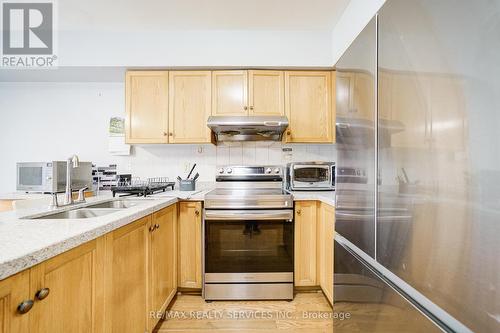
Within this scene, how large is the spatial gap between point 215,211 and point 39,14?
2226 mm

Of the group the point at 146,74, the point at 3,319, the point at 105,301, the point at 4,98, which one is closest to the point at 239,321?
the point at 105,301

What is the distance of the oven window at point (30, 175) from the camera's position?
229 cm

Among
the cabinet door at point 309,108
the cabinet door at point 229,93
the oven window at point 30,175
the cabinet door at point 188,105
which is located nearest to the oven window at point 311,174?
the cabinet door at point 309,108

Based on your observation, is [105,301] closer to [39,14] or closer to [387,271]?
[387,271]

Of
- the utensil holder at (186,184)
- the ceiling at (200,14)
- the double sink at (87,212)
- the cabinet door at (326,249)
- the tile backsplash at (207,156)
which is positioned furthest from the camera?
the tile backsplash at (207,156)

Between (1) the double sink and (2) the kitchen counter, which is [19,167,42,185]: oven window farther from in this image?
(2) the kitchen counter

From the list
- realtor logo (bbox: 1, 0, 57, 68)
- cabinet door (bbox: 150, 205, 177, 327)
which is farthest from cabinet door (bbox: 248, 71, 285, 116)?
realtor logo (bbox: 1, 0, 57, 68)

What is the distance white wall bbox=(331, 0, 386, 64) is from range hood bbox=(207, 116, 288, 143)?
31.0 inches

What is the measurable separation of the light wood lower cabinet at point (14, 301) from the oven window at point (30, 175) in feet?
6.96

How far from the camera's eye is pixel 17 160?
2.72 metres

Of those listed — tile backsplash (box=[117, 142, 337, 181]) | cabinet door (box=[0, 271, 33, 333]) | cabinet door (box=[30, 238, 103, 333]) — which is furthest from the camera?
tile backsplash (box=[117, 142, 337, 181])

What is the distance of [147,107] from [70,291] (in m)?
1.88

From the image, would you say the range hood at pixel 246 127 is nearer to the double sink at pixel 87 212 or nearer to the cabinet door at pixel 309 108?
the cabinet door at pixel 309 108

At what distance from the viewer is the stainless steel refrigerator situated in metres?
0.48
